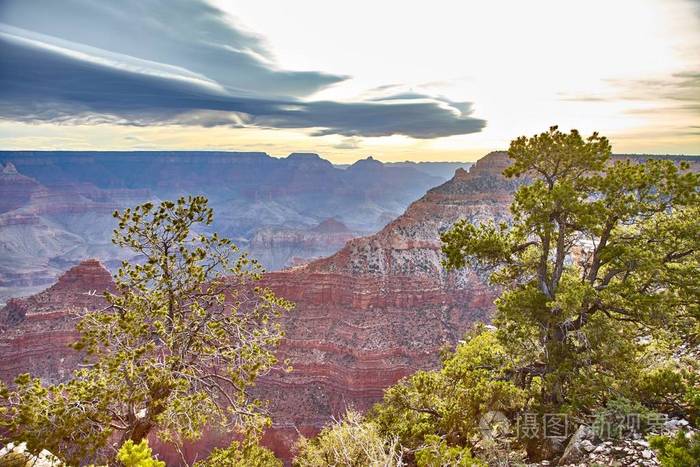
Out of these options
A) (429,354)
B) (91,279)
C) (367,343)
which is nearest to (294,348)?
(367,343)

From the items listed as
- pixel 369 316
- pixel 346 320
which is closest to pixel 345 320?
pixel 346 320

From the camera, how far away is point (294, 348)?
50969mm

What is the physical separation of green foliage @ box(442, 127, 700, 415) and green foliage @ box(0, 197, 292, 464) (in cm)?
682

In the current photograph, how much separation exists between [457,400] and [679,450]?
687cm

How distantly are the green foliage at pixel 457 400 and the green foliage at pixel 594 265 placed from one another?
87 centimetres

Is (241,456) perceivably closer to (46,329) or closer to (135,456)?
(135,456)

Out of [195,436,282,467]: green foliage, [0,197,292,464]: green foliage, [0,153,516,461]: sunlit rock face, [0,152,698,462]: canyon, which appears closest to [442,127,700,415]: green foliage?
[0,197,292,464]: green foliage

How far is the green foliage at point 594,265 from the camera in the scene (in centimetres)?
1079

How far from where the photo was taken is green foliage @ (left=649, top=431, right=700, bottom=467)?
543 cm

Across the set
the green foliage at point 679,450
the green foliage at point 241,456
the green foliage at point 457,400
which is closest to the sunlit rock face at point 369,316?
the green foliage at point 241,456

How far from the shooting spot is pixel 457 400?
12023 millimetres

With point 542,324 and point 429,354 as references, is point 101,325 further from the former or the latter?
point 429,354

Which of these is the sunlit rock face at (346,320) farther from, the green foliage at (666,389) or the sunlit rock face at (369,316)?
the green foliage at (666,389)

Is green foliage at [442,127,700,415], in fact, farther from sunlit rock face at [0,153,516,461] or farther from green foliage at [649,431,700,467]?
sunlit rock face at [0,153,516,461]
